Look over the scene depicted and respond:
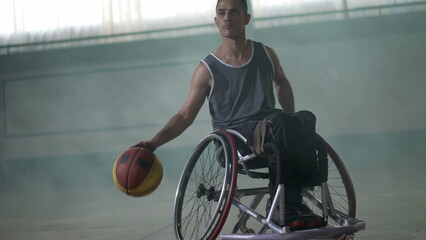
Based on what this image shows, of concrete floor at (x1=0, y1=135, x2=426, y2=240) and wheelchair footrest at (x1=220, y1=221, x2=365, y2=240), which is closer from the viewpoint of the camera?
wheelchair footrest at (x1=220, y1=221, x2=365, y2=240)

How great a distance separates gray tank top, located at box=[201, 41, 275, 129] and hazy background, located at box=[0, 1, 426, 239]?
1992 millimetres

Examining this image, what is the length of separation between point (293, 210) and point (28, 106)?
15.7 ft

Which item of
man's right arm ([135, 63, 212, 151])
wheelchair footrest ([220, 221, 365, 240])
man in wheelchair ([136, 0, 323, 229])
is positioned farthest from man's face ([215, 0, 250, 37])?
wheelchair footrest ([220, 221, 365, 240])

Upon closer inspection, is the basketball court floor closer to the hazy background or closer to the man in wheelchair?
the hazy background

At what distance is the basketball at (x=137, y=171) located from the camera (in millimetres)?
1974

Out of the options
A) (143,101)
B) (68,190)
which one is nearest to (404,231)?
(68,190)

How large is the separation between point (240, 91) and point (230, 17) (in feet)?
0.81

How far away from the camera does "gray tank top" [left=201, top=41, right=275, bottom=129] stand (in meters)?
2.02

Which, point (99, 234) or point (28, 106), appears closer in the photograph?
point (99, 234)

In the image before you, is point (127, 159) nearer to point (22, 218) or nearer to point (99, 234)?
point (99, 234)

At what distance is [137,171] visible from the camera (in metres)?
1.97

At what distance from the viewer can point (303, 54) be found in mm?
5555

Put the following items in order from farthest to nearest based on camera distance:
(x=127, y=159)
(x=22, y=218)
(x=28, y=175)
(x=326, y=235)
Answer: (x=28, y=175), (x=22, y=218), (x=127, y=159), (x=326, y=235)

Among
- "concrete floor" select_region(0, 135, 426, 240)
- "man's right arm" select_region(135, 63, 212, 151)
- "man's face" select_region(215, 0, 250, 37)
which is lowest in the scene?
"concrete floor" select_region(0, 135, 426, 240)
